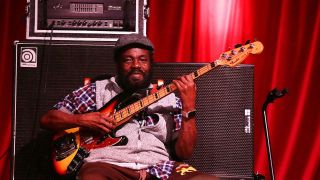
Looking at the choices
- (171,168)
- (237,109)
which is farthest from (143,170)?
(237,109)

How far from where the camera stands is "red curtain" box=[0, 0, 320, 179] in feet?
10.9

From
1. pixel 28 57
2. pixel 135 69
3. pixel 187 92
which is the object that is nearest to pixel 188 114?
pixel 187 92

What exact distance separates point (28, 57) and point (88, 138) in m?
0.60

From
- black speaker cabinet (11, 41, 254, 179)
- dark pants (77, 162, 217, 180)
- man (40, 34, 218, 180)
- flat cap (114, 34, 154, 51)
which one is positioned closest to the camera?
dark pants (77, 162, 217, 180)

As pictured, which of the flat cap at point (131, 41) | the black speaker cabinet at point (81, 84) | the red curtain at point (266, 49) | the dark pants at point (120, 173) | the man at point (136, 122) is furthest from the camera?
the red curtain at point (266, 49)

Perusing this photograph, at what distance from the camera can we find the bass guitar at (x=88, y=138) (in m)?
2.15

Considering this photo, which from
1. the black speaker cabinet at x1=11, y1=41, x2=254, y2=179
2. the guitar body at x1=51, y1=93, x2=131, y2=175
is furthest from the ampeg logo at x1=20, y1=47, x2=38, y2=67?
the guitar body at x1=51, y1=93, x2=131, y2=175

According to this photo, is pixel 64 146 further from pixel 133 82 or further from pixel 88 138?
pixel 133 82

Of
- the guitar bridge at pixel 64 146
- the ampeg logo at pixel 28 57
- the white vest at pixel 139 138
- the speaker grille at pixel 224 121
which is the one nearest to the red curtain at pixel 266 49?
the speaker grille at pixel 224 121

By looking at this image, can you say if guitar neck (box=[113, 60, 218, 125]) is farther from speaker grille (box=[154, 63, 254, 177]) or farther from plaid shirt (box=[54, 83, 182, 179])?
speaker grille (box=[154, 63, 254, 177])

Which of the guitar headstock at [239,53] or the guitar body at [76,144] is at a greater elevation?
the guitar headstock at [239,53]

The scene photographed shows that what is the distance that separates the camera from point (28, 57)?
8.17 feet

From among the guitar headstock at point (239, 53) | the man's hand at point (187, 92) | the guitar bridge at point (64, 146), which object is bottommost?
the guitar bridge at point (64, 146)

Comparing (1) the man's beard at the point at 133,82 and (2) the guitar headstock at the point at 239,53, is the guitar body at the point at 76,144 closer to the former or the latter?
(1) the man's beard at the point at 133,82
